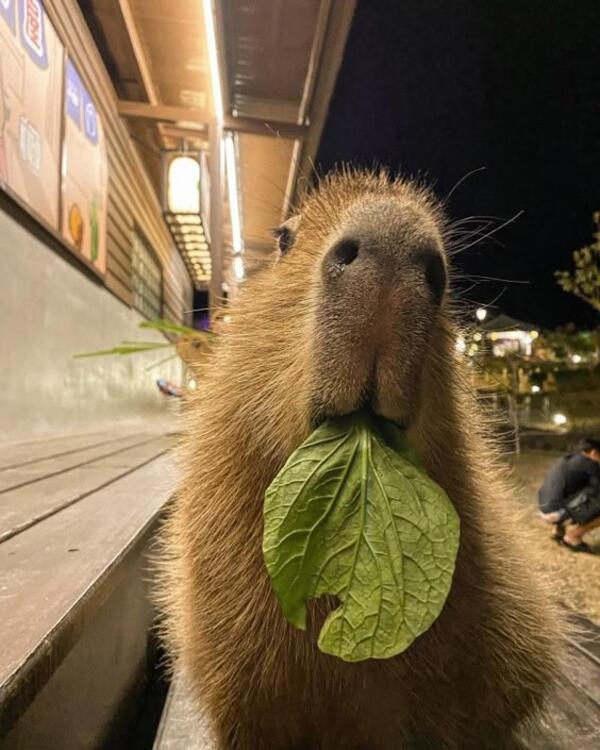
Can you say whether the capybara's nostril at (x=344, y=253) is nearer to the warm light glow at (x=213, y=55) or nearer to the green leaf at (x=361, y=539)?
→ the green leaf at (x=361, y=539)

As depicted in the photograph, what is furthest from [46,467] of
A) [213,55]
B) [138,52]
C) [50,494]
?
[138,52]

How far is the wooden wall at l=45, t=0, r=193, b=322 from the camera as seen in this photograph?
542cm

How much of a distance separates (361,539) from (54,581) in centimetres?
61

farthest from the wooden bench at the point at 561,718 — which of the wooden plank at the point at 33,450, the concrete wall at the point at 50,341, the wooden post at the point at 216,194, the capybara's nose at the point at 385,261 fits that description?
the wooden post at the point at 216,194

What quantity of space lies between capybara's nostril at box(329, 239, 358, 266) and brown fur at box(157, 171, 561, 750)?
0.08ft

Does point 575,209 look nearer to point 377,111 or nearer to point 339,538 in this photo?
point 377,111

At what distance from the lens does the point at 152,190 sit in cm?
1013

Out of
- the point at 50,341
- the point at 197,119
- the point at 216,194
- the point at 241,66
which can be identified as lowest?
the point at 50,341

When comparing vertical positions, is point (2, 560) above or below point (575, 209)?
below

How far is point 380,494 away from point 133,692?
5.02 feet

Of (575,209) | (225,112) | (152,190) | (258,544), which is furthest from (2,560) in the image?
(575,209)

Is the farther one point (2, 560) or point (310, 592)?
point (2, 560)

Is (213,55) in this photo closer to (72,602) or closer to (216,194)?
(216,194)

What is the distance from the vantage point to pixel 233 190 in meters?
7.83
